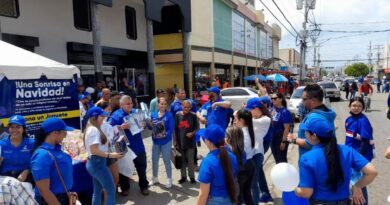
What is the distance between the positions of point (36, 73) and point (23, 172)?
2613mm

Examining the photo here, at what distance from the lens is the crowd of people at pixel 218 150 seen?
271 centimetres

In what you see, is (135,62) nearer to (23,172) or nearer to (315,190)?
(23,172)

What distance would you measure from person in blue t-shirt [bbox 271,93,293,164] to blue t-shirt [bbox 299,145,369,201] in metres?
3.13

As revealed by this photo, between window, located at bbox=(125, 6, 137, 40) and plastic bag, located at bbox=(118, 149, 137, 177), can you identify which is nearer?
plastic bag, located at bbox=(118, 149, 137, 177)

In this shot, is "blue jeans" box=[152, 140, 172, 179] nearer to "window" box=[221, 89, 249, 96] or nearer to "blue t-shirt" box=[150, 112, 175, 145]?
"blue t-shirt" box=[150, 112, 175, 145]

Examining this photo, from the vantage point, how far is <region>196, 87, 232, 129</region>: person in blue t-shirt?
643cm

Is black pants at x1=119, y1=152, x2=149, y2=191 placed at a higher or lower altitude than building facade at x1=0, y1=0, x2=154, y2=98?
lower

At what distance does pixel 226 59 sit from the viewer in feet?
97.2

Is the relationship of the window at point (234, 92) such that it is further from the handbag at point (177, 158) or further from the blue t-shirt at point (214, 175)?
the blue t-shirt at point (214, 175)

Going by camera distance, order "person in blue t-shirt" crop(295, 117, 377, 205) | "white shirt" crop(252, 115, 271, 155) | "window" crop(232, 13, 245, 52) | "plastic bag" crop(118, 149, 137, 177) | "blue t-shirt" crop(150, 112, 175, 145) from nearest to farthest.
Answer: "person in blue t-shirt" crop(295, 117, 377, 205), "white shirt" crop(252, 115, 271, 155), "plastic bag" crop(118, 149, 137, 177), "blue t-shirt" crop(150, 112, 175, 145), "window" crop(232, 13, 245, 52)

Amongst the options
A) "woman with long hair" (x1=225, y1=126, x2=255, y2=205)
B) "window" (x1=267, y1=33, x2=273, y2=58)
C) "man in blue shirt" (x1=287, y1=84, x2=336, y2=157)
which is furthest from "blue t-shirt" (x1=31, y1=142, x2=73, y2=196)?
"window" (x1=267, y1=33, x2=273, y2=58)

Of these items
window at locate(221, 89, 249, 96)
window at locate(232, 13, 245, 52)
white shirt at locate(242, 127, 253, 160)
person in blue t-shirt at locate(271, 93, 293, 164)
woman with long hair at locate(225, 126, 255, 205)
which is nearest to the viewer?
woman with long hair at locate(225, 126, 255, 205)

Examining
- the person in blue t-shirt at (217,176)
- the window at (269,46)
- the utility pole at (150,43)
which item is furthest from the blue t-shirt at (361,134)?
the window at (269,46)

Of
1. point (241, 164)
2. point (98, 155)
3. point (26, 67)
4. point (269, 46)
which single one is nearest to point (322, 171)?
point (241, 164)
